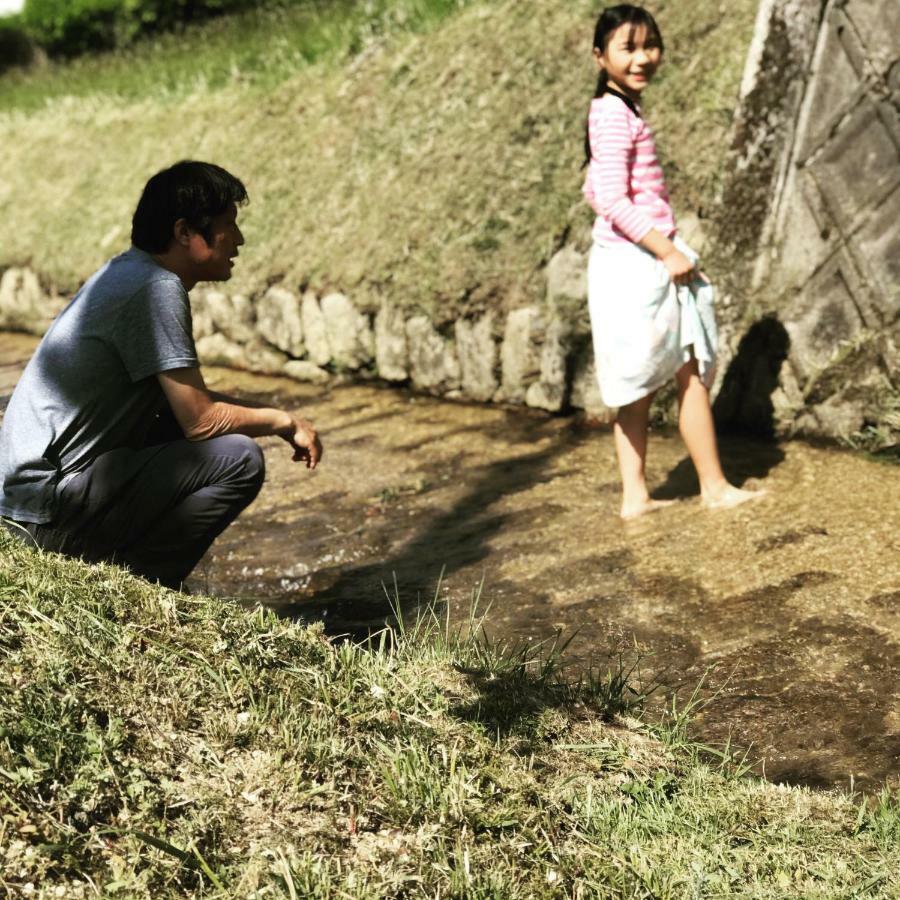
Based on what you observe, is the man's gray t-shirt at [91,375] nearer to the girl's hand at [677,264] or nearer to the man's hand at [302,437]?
the man's hand at [302,437]

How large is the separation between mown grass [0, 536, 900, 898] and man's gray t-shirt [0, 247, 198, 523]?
1.70 ft

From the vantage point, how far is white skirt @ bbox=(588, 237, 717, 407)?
15.6ft

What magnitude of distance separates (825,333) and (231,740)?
11.9 ft

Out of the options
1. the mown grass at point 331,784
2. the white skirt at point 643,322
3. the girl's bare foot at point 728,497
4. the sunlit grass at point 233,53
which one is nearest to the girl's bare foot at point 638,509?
the girl's bare foot at point 728,497

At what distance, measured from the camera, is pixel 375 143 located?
858 centimetres

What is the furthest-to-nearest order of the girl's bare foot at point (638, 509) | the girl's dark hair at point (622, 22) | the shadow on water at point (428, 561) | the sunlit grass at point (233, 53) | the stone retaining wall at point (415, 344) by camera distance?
the sunlit grass at point (233, 53)
the stone retaining wall at point (415, 344)
the girl's bare foot at point (638, 509)
the girl's dark hair at point (622, 22)
the shadow on water at point (428, 561)

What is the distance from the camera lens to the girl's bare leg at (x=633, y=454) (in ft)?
16.2

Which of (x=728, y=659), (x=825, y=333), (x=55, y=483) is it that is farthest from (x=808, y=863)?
A: (x=825, y=333)

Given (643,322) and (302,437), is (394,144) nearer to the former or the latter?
(643,322)

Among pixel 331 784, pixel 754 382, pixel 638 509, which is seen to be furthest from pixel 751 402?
pixel 331 784

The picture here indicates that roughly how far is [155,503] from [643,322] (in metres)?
2.00

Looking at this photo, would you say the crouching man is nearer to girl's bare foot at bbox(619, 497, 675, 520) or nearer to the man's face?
the man's face

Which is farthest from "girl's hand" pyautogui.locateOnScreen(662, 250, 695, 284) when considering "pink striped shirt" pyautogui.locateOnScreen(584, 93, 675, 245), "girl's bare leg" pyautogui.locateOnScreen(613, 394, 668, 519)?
"girl's bare leg" pyautogui.locateOnScreen(613, 394, 668, 519)

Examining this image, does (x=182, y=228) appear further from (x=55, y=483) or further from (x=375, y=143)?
(x=375, y=143)
